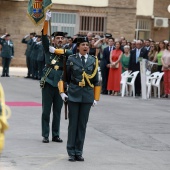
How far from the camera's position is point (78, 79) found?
36.8 ft

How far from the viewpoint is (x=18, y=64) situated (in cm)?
3972

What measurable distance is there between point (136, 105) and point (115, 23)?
19.9m

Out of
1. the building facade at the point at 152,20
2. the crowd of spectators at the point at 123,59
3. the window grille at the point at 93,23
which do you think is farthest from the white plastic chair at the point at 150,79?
the building facade at the point at 152,20

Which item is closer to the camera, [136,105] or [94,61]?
[94,61]

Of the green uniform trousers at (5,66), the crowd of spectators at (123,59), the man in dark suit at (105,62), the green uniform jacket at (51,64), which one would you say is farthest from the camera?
the green uniform trousers at (5,66)

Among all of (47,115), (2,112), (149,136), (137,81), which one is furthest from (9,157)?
(137,81)

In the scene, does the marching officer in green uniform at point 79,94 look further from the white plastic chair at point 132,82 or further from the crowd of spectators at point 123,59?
the white plastic chair at point 132,82

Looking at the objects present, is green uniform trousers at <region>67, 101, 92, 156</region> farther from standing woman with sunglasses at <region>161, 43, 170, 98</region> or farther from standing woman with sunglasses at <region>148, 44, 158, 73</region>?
standing woman with sunglasses at <region>148, 44, 158, 73</region>

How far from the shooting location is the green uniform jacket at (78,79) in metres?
11.1

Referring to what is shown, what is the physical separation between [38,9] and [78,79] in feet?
13.9

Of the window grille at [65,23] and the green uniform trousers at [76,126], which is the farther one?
the window grille at [65,23]

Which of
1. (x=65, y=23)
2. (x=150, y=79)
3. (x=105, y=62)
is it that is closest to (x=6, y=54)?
(x=105, y=62)

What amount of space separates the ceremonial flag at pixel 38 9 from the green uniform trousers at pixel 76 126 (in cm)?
385

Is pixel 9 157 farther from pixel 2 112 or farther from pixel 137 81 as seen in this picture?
pixel 137 81
